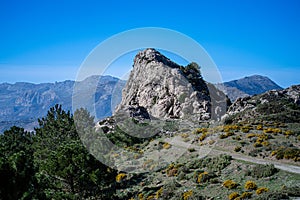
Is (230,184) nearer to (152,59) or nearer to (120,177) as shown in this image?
(120,177)

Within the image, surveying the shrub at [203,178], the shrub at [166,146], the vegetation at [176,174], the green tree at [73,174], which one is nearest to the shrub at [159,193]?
the vegetation at [176,174]

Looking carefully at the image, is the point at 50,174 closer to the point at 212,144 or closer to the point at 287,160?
the point at 212,144

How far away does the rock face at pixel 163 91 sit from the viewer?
9049cm

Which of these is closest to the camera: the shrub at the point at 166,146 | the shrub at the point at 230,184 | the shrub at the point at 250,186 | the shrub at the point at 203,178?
the shrub at the point at 250,186

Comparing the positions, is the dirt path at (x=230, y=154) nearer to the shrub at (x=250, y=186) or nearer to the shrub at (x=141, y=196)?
the shrub at (x=250, y=186)

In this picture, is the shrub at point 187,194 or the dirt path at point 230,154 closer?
the shrub at point 187,194

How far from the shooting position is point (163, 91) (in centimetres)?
10288

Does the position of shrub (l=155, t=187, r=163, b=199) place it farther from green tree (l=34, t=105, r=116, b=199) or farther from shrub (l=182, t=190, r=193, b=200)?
green tree (l=34, t=105, r=116, b=199)

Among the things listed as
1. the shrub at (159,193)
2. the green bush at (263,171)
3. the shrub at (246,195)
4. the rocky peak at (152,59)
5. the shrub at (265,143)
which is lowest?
the shrub at (159,193)

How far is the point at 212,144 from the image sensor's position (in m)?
41.3

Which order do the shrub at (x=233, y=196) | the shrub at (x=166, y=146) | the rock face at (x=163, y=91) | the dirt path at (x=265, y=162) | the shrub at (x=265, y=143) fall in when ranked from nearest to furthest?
the shrub at (x=233, y=196)
the dirt path at (x=265, y=162)
the shrub at (x=265, y=143)
the shrub at (x=166, y=146)
the rock face at (x=163, y=91)

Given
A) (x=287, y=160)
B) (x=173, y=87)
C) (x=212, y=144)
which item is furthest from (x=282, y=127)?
(x=173, y=87)

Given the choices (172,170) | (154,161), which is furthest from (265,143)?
(154,161)

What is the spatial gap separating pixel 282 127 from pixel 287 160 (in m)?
15.9
